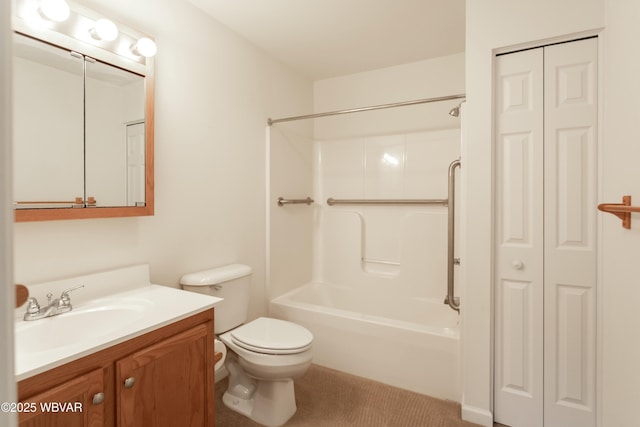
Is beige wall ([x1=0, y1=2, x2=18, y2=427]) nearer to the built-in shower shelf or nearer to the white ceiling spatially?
the built-in shower shelf

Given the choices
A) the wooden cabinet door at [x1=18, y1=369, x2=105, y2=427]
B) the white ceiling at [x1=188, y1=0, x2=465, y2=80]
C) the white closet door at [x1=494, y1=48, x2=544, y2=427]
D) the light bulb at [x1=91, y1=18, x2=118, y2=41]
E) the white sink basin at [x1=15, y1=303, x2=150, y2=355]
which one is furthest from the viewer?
the white ceiling at [x1=188, y1=0, x2=465, y2=80]

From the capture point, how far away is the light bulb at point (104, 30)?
1462mm

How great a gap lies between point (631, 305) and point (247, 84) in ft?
7.96

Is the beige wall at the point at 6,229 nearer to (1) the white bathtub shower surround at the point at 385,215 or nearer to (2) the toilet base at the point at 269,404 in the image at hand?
(2) the toilet base at the point at 269,404

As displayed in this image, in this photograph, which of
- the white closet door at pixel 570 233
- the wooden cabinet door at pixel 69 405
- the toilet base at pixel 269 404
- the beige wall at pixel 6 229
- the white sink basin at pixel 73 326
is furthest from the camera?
the toilet base at pixel 269 404

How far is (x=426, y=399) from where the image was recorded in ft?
6.73

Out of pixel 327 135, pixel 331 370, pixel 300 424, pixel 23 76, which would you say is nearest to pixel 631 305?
pixel 300 424

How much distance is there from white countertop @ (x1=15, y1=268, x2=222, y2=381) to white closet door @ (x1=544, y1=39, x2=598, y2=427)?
5.62 feet

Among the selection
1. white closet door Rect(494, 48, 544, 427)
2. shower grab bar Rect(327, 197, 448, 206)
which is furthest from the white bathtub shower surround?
white closet door Rect(494, 48, 544, 427)

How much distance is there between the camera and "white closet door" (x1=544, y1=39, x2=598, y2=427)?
63.1 inches

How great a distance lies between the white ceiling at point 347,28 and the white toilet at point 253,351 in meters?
1.64

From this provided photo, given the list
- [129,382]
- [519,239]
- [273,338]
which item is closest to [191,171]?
[273,338]

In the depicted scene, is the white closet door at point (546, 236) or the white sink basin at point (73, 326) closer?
the white sink basin at point (73, 326)

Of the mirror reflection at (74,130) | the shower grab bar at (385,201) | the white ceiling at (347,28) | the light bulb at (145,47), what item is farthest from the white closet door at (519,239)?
the mirror reflection at (74,130)
